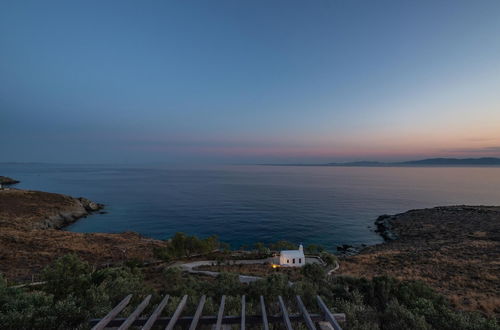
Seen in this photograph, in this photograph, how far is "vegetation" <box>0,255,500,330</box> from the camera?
21.2ft

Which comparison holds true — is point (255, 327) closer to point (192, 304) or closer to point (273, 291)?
point (192, 304)

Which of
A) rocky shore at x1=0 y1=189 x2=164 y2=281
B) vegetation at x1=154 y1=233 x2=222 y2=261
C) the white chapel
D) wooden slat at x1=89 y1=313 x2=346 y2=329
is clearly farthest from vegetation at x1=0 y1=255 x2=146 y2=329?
the white chapel

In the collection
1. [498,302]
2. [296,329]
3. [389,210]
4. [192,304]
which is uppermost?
[296,329]

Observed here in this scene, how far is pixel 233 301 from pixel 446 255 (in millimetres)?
36808

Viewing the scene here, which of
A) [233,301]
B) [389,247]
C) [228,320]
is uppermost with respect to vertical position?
[228,320]

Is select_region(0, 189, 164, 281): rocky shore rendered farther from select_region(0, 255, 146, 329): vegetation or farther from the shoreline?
select_region(0, 255, 146, 329): vegetation

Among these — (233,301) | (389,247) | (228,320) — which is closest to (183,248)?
(233,301)

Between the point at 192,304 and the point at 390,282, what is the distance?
31.1 feet

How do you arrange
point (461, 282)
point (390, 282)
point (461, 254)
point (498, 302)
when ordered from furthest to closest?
point (461, 254) → point (461, 282) → point (498, 302) → point (390, 282)

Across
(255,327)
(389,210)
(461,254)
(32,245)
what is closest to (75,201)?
(32,245)

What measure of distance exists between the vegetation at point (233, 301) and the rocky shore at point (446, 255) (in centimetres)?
872

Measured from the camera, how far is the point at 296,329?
5227 millimetres

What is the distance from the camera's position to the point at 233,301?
7984 mm

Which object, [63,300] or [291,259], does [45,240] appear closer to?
[63,300]
